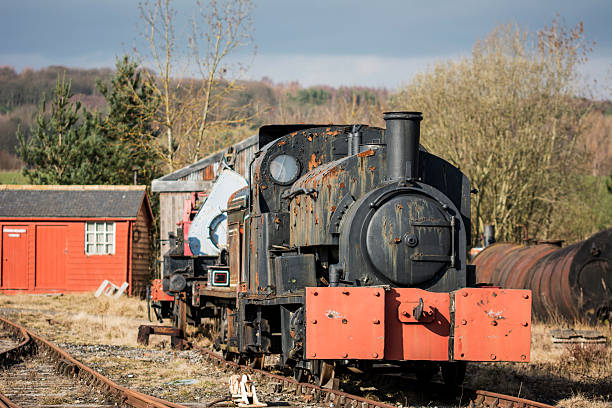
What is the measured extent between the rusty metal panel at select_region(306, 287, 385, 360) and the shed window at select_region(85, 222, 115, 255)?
77.0 ft

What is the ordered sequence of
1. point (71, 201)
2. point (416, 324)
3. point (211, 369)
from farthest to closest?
point (71, 201), point (211, 369), point (416, 324)

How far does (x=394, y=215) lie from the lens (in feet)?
27.5

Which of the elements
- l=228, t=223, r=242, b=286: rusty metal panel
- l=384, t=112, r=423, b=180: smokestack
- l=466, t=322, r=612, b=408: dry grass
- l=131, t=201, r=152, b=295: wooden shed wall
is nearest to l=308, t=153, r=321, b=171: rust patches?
l=384, t=112, r=423, b=180: smokestack

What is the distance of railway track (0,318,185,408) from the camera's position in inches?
352

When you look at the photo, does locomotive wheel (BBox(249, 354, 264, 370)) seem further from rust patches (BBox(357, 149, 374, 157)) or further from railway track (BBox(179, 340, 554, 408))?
rust patches (BBox(357, 149, 374, 157))

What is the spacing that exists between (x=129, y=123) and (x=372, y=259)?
3291cm

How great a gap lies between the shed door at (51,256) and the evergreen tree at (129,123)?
8.17 m

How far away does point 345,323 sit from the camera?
791cm

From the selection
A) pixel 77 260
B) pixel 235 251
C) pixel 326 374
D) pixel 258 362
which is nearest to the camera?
pixel 326 374

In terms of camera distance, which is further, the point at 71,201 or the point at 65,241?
the point at 71,201

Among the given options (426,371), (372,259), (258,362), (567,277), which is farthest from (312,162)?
(567,277)

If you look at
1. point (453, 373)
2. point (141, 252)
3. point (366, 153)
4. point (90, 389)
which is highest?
point (366, 153)

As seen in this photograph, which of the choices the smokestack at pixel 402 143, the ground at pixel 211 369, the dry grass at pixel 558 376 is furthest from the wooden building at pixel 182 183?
the smokestack at pixel 402 143

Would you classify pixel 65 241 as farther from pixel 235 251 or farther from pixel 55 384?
pixel 55 384
